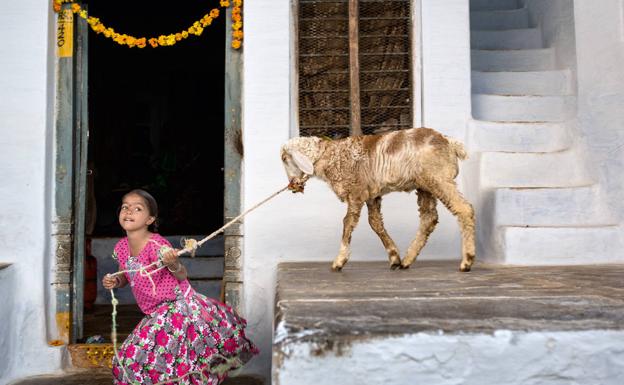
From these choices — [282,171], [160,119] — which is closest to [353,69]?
[282,171]

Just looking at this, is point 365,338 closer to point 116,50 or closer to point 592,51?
point 592,51

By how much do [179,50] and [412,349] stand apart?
9.20 metres

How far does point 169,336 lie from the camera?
318 centimetres

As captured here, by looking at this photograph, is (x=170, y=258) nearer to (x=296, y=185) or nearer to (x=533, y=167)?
(x=296, y=185)

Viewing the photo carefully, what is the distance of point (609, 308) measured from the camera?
2188 millimetres

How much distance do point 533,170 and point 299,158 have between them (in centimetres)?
204

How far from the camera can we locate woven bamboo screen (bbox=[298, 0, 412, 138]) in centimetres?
458

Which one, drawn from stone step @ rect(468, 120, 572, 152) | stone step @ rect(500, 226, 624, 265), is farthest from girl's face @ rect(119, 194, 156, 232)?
stone step @ rect(468, 120, 572, 152)

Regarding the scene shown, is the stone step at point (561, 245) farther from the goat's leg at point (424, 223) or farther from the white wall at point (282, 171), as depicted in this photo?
the goat's leg at point (424, 223)

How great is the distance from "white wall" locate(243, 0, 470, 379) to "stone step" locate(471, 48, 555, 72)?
1226mm

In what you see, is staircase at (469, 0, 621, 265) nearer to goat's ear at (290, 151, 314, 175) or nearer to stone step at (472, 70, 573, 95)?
stone step at (472, 70, 573, 95)

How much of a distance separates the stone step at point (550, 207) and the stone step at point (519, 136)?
19.9 inches

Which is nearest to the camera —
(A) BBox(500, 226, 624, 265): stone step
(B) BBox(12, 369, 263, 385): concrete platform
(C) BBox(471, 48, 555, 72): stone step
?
(A) BBox(500, 226, 624, 265): stone step

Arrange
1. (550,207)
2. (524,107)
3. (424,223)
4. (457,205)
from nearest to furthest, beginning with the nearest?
(457,205) → (424,223) → (550,207) → (524,107)
